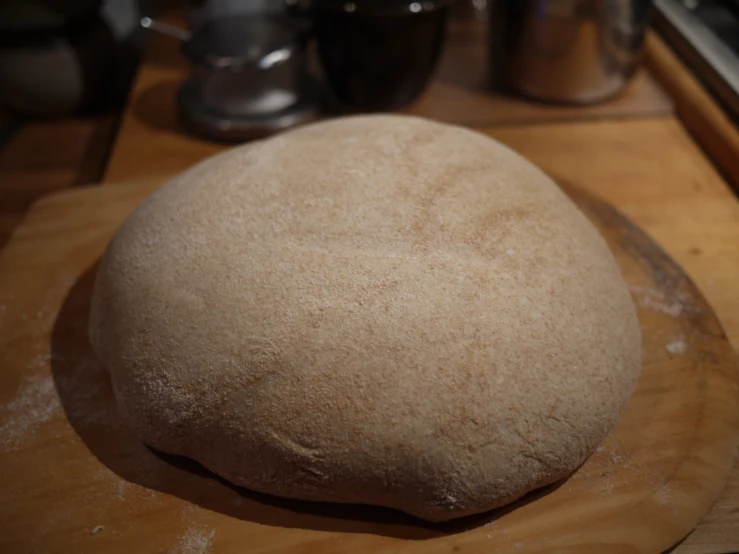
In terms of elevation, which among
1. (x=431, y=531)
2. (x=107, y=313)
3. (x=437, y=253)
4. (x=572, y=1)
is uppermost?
(x=572, y=1)

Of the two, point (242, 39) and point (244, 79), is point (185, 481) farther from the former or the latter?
point (242, 39)

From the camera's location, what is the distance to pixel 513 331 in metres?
0.89

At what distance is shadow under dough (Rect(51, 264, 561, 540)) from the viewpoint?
2.89 feet

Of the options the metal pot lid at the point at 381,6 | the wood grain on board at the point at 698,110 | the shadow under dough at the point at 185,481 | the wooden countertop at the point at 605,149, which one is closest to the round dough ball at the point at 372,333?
the shadow under dough at the point at 185,481

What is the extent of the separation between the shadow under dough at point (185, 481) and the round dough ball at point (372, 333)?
0.03 metres

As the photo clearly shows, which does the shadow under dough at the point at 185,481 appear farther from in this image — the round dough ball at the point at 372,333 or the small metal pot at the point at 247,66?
the small metal pot at the point at 247,66

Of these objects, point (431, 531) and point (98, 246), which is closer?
point (431, 531)

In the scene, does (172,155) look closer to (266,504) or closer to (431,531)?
(266,504)

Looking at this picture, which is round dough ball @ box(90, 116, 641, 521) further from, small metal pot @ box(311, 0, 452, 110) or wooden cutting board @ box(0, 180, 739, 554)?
small metal pot @ box(311, 0, 452, 110)

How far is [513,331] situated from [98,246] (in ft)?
3.02

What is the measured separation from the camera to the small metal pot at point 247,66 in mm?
1738

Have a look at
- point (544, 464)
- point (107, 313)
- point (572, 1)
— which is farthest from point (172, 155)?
point (544, 464)

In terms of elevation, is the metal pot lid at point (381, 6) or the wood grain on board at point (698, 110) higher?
the metal pot lid at point (381, 6)

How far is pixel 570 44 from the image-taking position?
5.90ft
